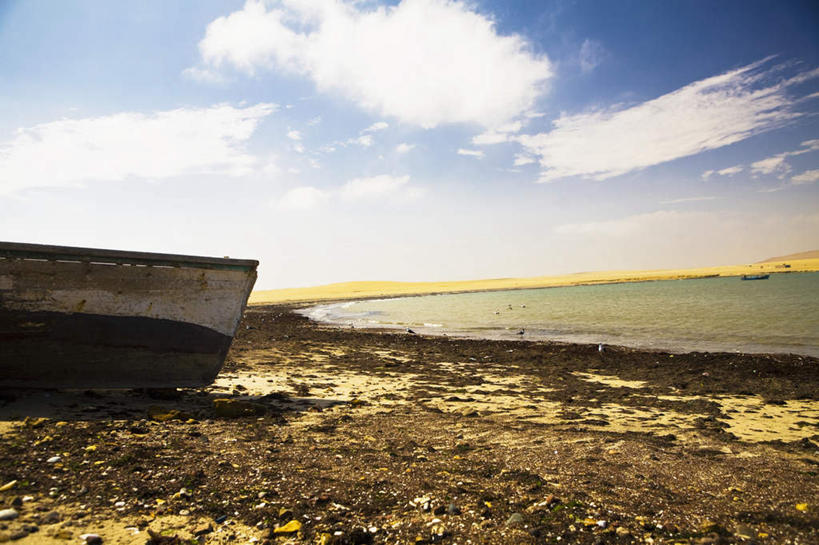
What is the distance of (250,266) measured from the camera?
27.0 feet

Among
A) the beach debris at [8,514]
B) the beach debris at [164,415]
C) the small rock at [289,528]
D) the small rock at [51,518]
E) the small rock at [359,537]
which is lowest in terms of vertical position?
the small rock at [359,537]

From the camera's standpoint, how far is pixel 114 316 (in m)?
7.14

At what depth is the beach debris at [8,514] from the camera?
3.11 metres

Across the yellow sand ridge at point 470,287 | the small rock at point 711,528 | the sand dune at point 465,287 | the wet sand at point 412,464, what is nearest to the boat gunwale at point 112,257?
the wet sand at point 412,464

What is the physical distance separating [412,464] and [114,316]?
18.9 feet

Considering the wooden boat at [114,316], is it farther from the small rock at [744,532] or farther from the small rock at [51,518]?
the small rock at [744,532]

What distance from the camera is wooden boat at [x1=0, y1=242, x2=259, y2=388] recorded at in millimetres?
6566

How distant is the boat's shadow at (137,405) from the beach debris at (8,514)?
239 cm

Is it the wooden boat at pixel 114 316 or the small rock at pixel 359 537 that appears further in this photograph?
the wooden boat at pixel 114 316

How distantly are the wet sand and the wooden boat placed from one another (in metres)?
0.42

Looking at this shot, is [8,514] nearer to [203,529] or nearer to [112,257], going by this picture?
[203,529]

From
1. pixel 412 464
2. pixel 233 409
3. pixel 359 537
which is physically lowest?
pixel 412 464

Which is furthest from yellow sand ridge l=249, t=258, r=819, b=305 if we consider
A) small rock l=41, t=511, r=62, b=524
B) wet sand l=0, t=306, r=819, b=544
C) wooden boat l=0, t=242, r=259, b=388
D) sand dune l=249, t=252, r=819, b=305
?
small rock l=41, t=511, r=62, b=524

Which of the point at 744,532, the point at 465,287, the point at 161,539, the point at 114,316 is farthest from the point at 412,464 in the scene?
the point at 465,287
